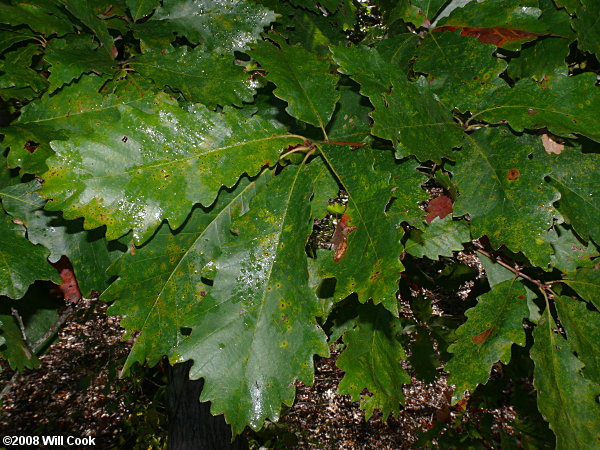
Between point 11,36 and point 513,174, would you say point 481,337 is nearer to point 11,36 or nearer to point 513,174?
point 513,174

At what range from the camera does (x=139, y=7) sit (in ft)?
4.53

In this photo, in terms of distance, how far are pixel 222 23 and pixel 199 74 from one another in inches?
11.0

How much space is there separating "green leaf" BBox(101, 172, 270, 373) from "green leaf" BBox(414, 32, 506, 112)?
539 millimetres

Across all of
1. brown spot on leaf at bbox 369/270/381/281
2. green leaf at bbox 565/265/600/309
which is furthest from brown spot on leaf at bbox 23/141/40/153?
green leaf at bbox 565/265/600/309

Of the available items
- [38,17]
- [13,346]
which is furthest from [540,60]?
[13,346]

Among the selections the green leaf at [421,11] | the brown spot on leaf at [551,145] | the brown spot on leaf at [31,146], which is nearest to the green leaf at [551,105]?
the brown spot on leaf at [551,145]

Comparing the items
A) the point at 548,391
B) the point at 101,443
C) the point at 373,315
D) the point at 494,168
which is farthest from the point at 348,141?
the point at 101,443

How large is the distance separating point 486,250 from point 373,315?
0.41 m

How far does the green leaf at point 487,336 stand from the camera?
1.15m

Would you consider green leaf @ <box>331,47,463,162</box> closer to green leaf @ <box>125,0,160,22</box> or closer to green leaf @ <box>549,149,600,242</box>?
green leaf @ <box>549,149,600,242</box>

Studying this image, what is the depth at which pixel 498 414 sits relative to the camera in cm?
496

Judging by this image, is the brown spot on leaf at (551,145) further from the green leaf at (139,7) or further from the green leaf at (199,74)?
the green leaf at (139,7)

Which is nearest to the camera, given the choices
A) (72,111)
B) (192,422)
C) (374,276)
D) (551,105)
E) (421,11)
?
(374,276)

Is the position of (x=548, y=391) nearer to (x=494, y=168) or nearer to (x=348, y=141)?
(x=494, y=168)
